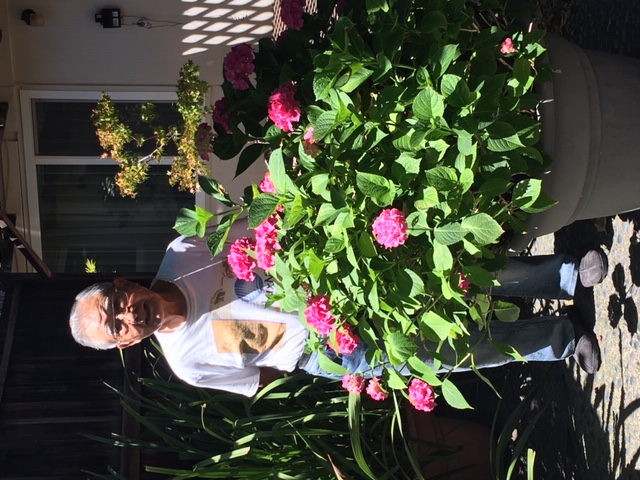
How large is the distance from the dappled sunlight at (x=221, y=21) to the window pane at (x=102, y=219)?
1163mm

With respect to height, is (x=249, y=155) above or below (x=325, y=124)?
below

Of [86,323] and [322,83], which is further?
[86,323]

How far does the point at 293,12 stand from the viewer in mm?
1816

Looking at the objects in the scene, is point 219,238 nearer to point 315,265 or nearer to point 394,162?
point 315,265

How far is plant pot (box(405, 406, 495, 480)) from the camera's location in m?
3.05

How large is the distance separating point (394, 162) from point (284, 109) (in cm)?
33

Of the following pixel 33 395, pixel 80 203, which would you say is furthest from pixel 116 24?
pixel 33 395

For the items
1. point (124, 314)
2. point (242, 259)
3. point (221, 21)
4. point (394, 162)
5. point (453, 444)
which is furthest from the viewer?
point (221, 21)

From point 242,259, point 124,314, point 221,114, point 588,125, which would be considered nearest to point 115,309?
point 124,314

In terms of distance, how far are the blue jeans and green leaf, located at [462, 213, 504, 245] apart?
874 millimetres

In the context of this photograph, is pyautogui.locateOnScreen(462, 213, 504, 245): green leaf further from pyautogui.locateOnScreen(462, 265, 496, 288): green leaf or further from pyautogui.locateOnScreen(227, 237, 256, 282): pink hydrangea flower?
pyautogui.locateOnScreen(227, 237, 256, 282): pink hydrangea flower

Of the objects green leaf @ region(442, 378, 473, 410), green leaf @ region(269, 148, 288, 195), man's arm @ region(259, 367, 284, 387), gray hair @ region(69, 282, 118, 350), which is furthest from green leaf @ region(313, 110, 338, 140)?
man's arm @ region(259, 367, 284, 387)

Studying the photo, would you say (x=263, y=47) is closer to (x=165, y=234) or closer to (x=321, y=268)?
(x=321, y=268)

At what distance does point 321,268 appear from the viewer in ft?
5.54
